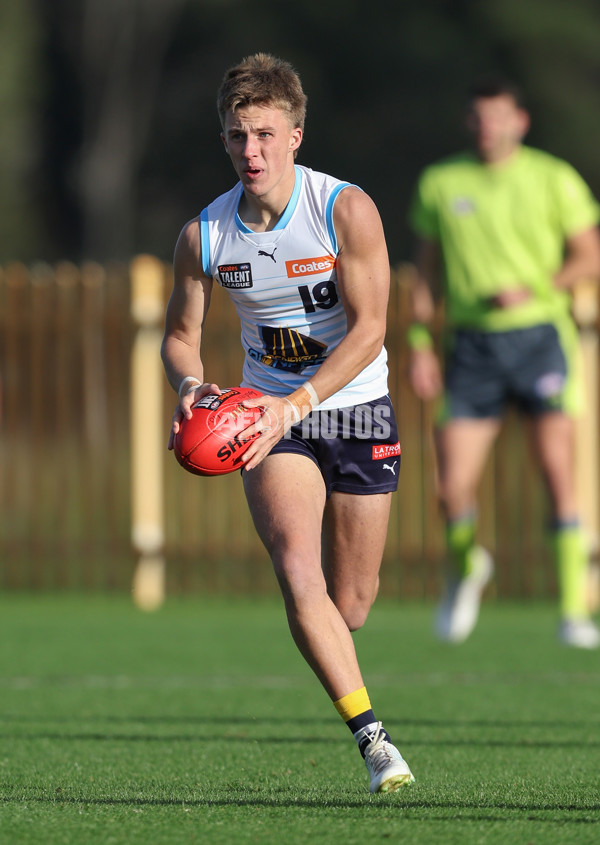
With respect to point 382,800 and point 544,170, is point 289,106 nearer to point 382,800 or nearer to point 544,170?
point 382,800

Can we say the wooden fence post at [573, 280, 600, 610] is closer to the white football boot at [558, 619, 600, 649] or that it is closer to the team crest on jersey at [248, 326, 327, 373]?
the white football boot at [558, 619, 600, 649]

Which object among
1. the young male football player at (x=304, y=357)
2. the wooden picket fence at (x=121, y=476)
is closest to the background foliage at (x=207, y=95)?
the wooden picket fence at (x=121, y=476)

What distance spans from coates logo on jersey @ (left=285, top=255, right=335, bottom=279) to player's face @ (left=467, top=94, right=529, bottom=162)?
400 cm

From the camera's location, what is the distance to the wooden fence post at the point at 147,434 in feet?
38.4

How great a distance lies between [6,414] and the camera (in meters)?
12.4

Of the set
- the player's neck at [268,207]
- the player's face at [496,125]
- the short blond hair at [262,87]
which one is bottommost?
the player's neck at [268,207]

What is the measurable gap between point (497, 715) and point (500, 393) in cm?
264

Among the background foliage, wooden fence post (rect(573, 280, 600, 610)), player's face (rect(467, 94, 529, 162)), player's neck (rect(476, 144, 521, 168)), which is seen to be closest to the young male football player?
player's face (rect(467, 94, 529, 162))

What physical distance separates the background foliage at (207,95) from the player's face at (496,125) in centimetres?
2502

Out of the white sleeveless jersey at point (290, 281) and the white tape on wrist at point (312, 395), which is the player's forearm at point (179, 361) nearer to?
the white sleeveless jersey at point (290, 281)

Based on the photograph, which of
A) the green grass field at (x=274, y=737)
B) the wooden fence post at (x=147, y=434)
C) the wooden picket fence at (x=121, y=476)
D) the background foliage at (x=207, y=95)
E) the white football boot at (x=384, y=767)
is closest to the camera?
the green grass field at (x=274, y=737)

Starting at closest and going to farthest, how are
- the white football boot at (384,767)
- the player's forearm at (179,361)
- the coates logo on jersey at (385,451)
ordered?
the white football boot at (384,767) → the player's forearm at (179,361) → the coates logo on jersey at (385,451)

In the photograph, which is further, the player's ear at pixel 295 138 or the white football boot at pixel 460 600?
the white football boot at pixel 460 600

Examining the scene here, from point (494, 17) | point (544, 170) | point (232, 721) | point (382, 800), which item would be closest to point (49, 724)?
point (232, 721)
